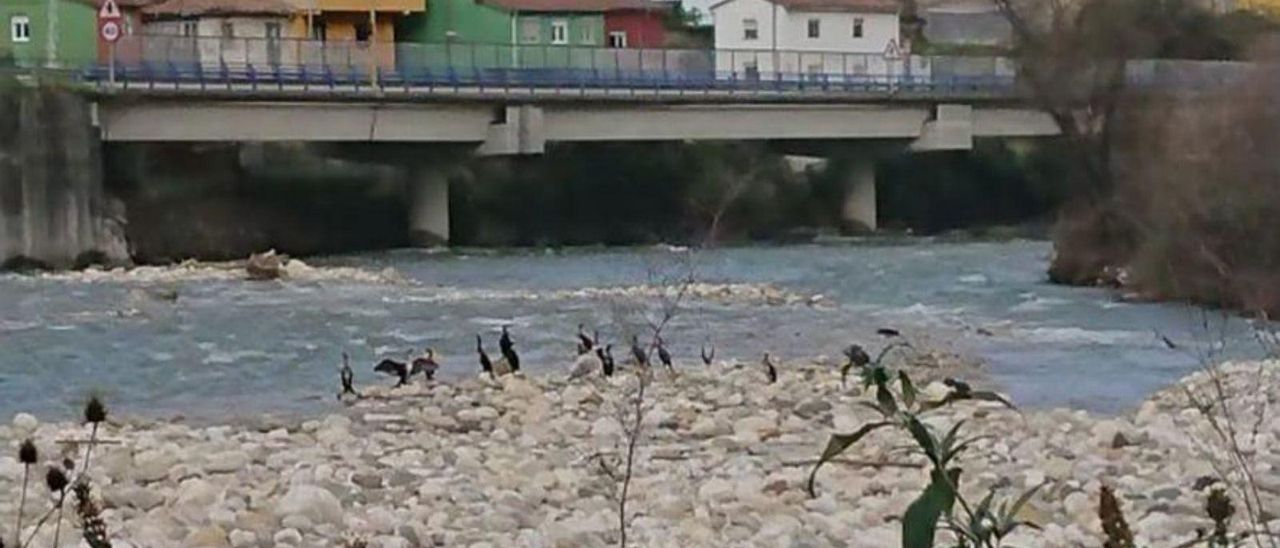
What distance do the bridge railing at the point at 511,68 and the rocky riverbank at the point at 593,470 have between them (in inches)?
1178

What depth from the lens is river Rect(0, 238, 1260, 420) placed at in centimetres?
2309

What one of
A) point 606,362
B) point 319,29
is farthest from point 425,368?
point 319,29

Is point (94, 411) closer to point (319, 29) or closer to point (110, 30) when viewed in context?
point (110, 30)

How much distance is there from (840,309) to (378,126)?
1899 centimetres

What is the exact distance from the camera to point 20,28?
57719 millimetres

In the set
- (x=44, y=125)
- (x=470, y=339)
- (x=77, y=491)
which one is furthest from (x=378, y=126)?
(x=77, y=491)

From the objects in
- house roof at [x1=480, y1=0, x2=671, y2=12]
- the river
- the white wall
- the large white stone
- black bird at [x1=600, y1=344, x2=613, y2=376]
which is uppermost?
house roof at [x1=480, y1=0, x2=671, y2=12]

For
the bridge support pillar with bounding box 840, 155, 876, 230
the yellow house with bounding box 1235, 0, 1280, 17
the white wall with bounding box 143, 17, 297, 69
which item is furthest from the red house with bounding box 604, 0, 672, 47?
the yellow house with bounding box 1235, 0, 1280, 17

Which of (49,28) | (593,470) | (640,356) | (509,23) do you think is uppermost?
(509,23)

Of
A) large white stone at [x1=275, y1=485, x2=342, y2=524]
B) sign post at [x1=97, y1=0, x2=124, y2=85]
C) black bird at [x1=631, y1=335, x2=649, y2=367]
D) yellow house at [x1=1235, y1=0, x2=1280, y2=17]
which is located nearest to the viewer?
large white stone at [x1=275, y1=485, x2=342, y2=524]

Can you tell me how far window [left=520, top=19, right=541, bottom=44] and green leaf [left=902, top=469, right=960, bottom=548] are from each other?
211 ft

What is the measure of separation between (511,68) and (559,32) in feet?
43.2

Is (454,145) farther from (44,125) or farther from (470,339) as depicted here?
(470,339)

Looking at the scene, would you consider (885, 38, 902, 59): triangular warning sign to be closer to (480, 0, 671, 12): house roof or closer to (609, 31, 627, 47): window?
(480, 0, 671, 12): house roof
